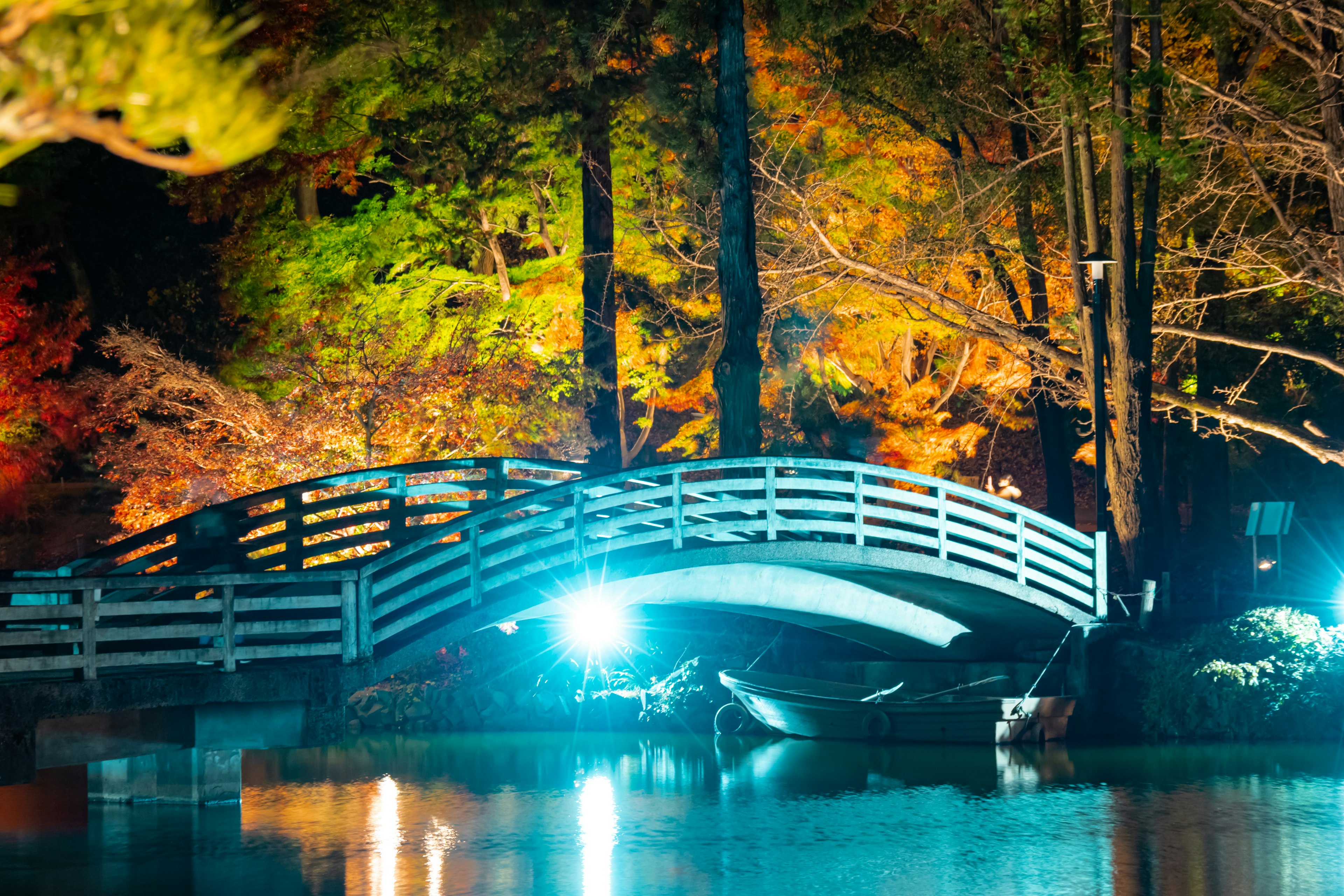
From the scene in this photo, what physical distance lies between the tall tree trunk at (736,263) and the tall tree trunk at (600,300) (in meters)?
5.01

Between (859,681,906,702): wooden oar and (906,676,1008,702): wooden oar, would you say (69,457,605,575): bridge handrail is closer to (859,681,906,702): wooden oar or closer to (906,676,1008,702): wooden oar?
(859,681,906,702): wooden oar

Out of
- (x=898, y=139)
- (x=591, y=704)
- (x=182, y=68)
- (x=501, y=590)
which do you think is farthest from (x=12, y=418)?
Result: (x=182, y=68)

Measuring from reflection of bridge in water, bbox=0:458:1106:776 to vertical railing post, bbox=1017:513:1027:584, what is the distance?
3cm

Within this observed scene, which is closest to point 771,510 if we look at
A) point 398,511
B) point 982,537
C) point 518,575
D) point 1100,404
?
point 518,575

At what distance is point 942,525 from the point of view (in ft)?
58.7

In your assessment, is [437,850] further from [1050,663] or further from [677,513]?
[1050,663]

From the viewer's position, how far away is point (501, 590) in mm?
15141

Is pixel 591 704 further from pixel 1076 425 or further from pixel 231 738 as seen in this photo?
pixel 1076 425

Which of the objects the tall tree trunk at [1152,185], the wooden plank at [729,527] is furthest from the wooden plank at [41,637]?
the tall tree trunk at [1152,185]

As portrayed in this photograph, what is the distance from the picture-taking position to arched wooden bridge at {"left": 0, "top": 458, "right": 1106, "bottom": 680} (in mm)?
12875

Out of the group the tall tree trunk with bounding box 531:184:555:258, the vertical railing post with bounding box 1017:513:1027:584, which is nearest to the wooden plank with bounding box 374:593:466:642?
the vertical railing post with bounding box 1017:513:1027:584

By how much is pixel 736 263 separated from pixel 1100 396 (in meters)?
6.23

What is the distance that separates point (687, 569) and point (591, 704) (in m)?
6.84

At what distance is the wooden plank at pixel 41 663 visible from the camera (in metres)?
11.5
